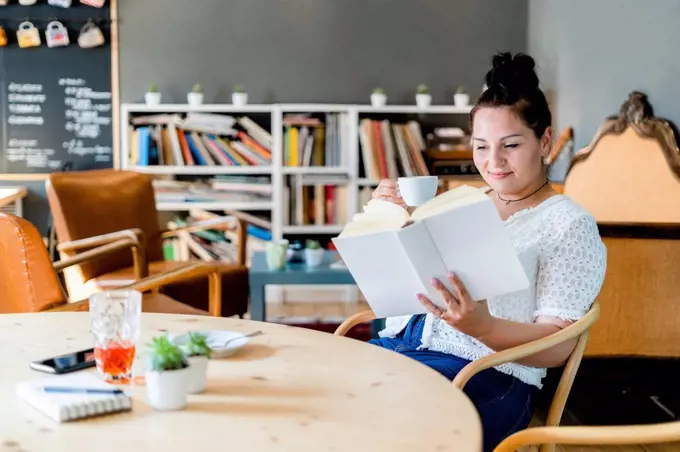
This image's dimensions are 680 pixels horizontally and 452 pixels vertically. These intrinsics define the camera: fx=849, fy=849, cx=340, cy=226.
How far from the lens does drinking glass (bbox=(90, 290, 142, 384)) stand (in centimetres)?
124

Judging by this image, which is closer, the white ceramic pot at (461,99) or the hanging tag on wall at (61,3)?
the hanging tag on wall at (61,3)

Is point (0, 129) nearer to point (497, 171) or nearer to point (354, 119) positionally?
point (354, 119)

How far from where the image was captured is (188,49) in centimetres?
500

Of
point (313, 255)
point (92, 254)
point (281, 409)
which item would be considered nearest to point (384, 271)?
point (281, 409)

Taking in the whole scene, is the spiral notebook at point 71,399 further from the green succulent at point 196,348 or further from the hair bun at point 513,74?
the hair bun at point 513,74

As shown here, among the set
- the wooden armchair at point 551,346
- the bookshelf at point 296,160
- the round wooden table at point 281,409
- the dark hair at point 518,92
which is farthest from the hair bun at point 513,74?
the bookshelf at point 296,160

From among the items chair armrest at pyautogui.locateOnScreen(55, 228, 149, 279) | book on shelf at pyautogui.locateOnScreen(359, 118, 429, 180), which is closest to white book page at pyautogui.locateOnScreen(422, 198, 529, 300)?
chair armrest at pyautogui.locateOnScreen(55, 228, 149, 279)

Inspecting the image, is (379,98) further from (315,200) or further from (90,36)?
(90,36)

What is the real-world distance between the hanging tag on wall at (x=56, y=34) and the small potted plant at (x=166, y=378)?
Answer: 4148mm

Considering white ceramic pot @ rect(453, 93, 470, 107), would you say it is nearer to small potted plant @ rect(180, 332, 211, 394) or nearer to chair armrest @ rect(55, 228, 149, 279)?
chair armrest @ rect(55, 228, 149, 279)

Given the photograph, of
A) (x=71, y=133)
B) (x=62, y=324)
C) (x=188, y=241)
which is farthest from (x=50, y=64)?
(x=62, y=324)

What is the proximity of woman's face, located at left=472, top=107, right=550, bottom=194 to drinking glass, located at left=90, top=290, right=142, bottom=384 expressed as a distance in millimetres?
812

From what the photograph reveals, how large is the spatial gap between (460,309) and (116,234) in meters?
2.21

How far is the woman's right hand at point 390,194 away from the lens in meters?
1.70
